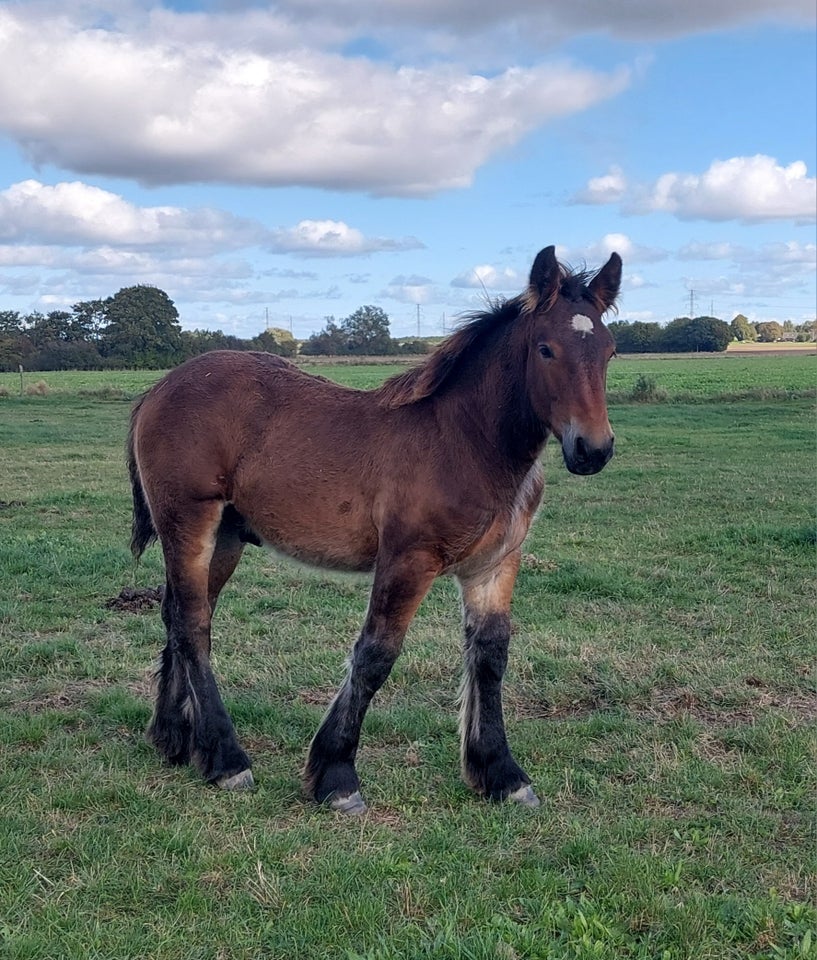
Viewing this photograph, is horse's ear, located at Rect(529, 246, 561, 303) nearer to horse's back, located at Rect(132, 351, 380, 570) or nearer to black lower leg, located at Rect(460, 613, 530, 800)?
horse's back, located at Rect(132, 351, 380, 570)

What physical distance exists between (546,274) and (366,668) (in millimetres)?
2179

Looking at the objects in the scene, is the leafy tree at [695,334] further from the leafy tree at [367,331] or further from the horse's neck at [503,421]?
the horse's neck at [503,421]

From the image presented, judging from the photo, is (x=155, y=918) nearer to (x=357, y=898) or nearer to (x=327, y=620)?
(x=357, y=898)

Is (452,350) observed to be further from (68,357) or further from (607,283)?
(68,357)

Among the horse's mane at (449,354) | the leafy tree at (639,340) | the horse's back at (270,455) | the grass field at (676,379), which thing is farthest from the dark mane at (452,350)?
the leafy tree at (639,340)

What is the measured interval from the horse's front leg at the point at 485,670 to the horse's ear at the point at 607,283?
1402 millimetres

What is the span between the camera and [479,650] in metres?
4.72

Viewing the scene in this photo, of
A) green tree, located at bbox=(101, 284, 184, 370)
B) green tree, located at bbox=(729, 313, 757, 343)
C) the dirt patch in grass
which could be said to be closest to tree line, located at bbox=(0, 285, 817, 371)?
green tree, located at bbox=(101, 284, 184, 370)

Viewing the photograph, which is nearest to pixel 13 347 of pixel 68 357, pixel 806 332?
pixel 68 357

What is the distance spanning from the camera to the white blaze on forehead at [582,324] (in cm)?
408

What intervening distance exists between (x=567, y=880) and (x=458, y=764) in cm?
128

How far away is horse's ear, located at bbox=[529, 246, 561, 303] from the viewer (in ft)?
13.7

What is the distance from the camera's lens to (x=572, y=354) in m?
4.04

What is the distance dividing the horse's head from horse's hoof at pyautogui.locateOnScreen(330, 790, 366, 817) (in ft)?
6.37
